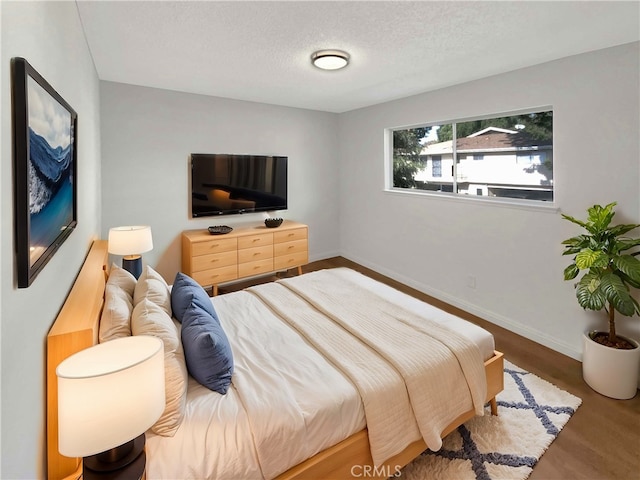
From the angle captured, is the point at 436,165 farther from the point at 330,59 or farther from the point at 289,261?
the point at 289,261

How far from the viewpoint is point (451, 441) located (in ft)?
6.55

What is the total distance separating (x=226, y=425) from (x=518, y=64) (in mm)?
3438

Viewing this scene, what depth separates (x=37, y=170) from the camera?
102 centimetres

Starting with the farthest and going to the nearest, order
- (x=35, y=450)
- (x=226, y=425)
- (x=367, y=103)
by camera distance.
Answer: (x=367, y=103), (x=226, y=425), (x=35, y=450)

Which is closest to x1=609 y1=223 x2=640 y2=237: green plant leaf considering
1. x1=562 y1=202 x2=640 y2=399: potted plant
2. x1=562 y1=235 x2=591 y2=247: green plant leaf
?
x1=562 y1=202 x2=640 y2=399: potted plant

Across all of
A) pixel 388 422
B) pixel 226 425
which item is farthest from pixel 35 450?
pixel 388 422

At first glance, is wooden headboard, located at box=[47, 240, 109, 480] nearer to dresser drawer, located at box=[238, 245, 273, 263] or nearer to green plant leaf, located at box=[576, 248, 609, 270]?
green plant leaf, located at box=[576, 248, 609, 270]

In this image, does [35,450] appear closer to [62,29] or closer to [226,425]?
[226,425]

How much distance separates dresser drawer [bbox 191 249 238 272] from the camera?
391cm

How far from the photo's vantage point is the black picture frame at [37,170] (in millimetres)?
869

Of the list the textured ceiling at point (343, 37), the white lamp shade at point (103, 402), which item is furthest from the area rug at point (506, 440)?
the textured ceiling at point (343, 37)

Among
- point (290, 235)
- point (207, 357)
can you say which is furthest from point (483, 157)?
Answer: point (207, 357)

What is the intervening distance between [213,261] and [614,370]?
12.1ft

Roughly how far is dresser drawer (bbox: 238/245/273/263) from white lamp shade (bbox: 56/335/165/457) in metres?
3.13
